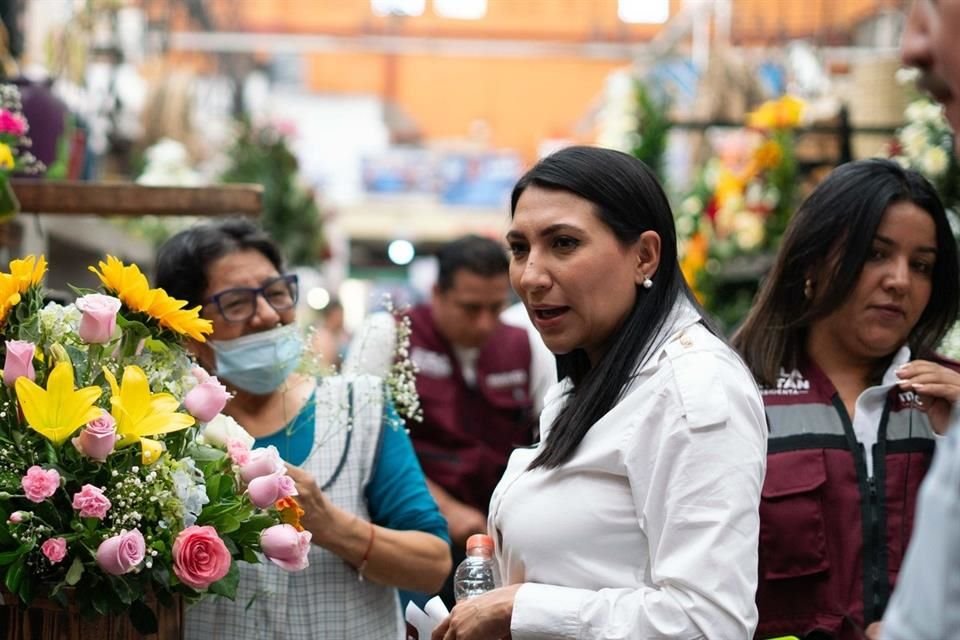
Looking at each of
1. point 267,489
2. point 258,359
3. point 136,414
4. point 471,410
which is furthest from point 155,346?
point 471,410

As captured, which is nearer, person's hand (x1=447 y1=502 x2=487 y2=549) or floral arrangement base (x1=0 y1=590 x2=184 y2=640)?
floral arrangement base (x1=0 y1=590 x2=184 y2=640)

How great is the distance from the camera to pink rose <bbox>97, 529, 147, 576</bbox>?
2.16 metres

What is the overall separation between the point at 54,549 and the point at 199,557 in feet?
0.73

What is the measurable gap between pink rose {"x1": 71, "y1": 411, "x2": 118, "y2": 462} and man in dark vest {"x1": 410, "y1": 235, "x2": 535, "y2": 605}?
2719 millimetres

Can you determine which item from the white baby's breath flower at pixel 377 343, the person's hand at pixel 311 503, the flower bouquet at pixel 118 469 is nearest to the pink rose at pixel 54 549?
the flower bouquet at pixel 118 469

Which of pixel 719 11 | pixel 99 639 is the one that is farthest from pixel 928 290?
pixel 719 11

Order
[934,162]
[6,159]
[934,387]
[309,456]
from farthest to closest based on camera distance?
[934,162] → [6,159] → [309,456] → [934,387]

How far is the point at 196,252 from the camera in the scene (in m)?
3.14

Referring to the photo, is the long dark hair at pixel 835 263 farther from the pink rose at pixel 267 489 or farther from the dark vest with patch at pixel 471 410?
the dark vest with patch at pixel 471 410

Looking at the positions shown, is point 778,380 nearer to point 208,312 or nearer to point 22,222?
point 208,312

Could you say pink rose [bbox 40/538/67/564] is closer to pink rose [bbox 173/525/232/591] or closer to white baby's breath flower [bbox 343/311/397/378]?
pink rose [bbox 173/525/232/591]

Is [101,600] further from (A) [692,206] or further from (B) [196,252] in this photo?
(A) [692,206]

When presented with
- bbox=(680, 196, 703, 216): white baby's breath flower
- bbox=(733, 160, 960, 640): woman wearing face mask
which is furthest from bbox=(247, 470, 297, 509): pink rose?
bbox=(680, 196, 703, 216): white baby's breath flower

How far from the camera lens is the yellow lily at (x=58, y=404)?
7.09 ft
